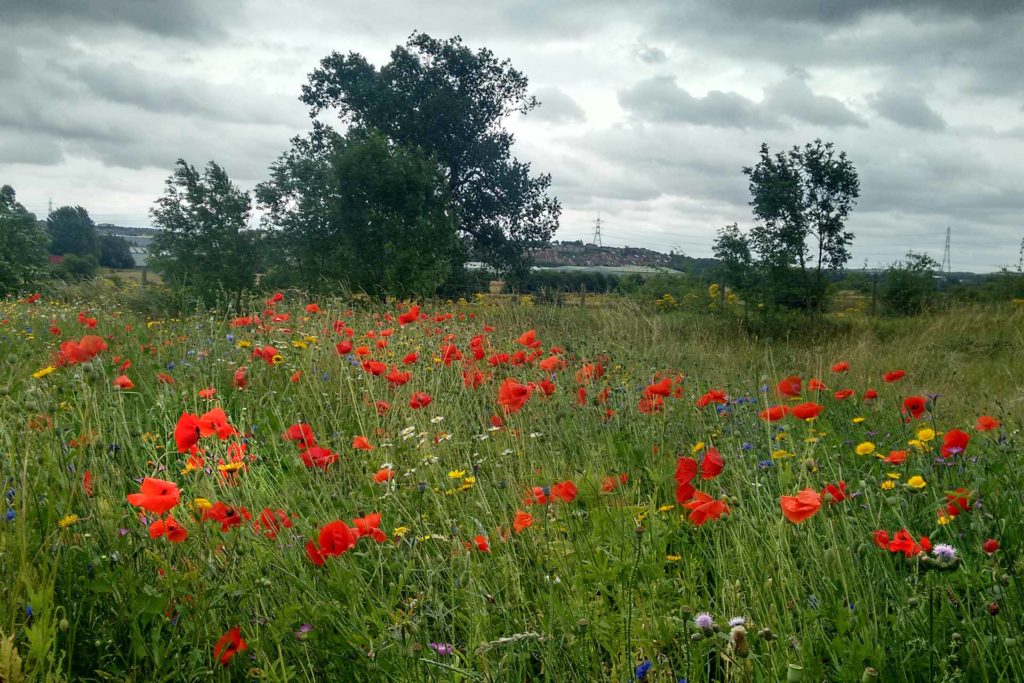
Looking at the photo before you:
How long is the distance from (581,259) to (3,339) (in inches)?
1199

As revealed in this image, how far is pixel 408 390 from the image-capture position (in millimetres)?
4133

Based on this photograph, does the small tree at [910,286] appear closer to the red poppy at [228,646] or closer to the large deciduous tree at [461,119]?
the large deciduous tree at [461,119]

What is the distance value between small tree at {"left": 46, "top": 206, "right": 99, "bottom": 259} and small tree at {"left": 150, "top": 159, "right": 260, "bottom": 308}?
35292mm

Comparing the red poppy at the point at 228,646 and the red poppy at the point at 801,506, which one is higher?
the red poppy at the point at 801,506

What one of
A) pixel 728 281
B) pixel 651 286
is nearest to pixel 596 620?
pixel 728 281

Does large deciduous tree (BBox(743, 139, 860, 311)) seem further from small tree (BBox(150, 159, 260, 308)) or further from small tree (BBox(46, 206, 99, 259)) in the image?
small tree (BBox(46, 206, 99, 259))

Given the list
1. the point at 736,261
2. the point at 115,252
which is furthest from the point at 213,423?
the point at 115,252

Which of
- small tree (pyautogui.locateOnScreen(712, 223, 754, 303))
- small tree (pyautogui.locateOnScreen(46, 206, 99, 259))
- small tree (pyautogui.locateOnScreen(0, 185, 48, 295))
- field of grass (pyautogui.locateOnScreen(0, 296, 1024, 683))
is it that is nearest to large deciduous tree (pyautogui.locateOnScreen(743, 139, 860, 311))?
small tree (pyautogui.locateOnScreen(712, 223, 754, 303))

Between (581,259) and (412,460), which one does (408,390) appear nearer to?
(412,460)

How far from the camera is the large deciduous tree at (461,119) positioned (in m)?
25.4

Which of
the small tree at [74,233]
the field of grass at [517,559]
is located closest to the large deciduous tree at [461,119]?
the field of grass at [517,559]

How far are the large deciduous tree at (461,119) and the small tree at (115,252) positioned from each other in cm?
3276

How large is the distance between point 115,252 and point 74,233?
136 inches

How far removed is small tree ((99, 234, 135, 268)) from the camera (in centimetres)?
5228
